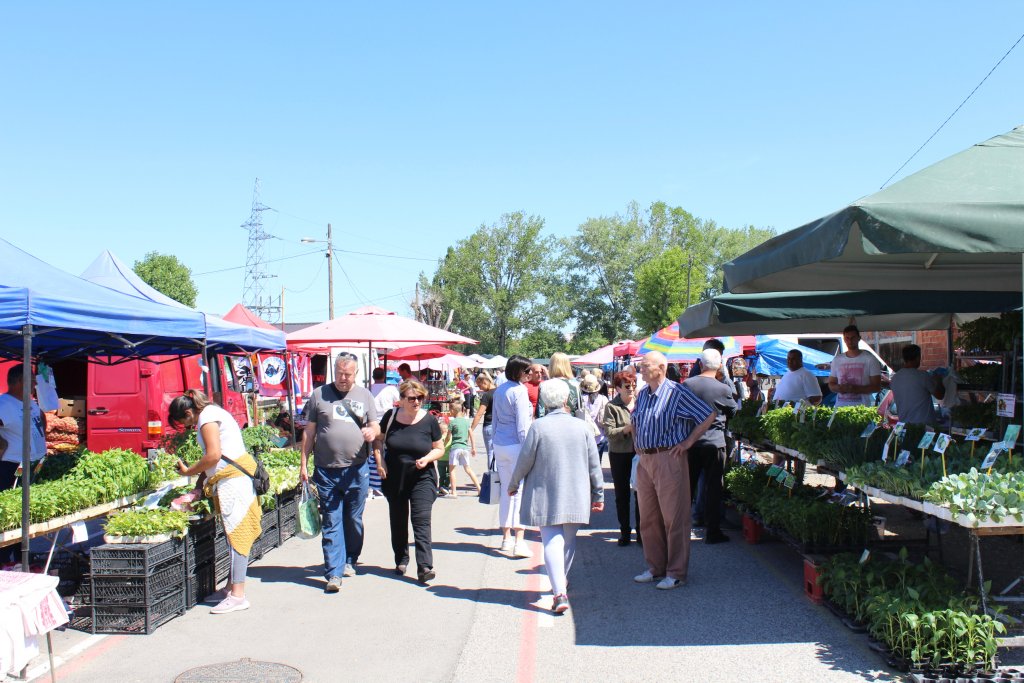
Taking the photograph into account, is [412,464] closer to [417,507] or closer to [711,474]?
[417,507]

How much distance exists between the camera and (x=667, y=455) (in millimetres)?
6492

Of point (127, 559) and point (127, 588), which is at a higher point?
point (127, 559)

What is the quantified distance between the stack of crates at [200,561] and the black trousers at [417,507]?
4.97 feet

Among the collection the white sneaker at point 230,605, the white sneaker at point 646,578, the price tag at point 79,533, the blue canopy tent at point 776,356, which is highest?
the blue canopy tent at point 776,356

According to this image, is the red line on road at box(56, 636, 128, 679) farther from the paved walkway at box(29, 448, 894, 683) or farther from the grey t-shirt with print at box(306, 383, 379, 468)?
the grey t-shirt with print at box(306, 383, 379, 468)

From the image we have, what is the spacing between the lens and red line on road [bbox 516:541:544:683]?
4.90 metres

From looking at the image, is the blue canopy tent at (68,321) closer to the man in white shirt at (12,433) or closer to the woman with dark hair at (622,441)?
the man in white shirt at (12,433)

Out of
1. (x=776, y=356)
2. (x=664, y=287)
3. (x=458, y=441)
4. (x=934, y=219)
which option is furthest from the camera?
(x=664, y=287)

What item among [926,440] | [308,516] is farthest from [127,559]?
[926,440]

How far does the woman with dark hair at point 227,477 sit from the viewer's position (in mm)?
6207

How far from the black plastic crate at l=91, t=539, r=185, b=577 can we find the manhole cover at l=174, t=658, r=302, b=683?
1.04 m

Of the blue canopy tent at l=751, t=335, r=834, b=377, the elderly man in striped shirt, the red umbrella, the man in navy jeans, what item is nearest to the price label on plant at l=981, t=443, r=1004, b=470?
the elderly man in striped shirt

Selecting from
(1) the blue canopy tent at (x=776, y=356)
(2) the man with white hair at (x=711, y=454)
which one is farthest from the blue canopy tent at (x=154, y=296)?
(1) the blue canopy tent at (x=776, y=356)

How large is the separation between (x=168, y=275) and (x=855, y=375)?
169 feet
